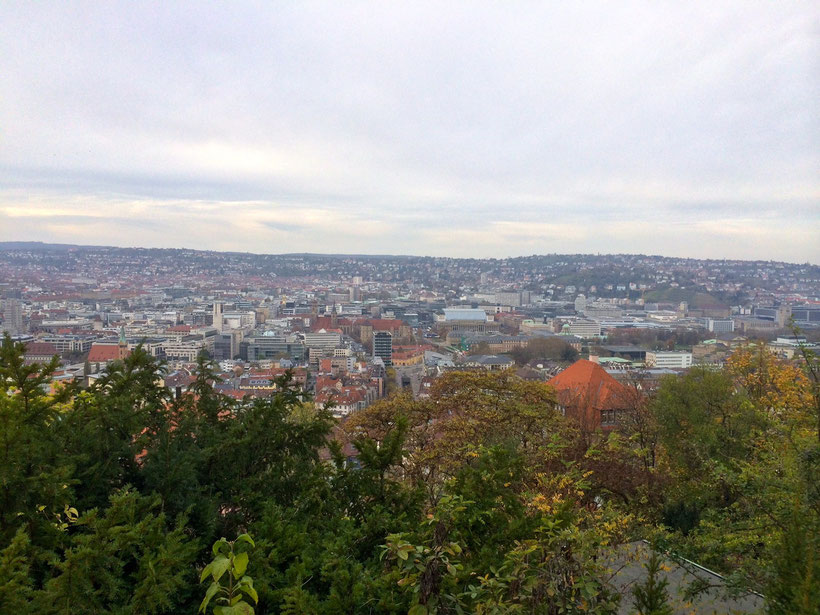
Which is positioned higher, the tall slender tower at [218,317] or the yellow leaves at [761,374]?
the yellow leaves at [761,374]

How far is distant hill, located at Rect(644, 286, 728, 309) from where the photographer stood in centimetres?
8612

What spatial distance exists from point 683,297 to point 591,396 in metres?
88.4

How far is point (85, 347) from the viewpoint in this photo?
152 ft

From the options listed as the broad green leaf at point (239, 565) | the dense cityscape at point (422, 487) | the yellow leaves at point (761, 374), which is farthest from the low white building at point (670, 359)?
the broad green leaf at point (239, 565)

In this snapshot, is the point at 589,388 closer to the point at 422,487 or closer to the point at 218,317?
the point at 422,487

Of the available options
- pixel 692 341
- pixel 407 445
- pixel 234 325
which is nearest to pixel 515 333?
pixel 692 341

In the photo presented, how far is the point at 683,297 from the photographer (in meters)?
93.2

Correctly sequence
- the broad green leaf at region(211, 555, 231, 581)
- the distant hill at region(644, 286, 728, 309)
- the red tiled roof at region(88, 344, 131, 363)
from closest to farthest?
the broad green leaf at region(211, 555, 231, 581) → the red tiled roof at region(88, 344, 131, 363) → the distant hill at region(644, 286, 728, 309)

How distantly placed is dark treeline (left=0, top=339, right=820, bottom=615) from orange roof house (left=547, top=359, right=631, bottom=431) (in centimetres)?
699

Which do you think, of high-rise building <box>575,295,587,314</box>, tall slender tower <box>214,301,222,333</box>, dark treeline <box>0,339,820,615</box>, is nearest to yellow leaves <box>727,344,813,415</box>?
dark treeline <box>0,339,820,615</box>

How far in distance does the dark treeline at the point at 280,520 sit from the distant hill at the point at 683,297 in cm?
8929

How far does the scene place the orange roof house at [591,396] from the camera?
1285 cm

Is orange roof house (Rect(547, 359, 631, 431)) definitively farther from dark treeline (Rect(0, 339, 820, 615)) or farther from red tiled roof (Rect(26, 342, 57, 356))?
red tiled roof (Rect(26, 342, 57, 356))

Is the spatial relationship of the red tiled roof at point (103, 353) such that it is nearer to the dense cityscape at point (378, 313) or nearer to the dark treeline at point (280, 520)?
the dense cityscape at point (378, 313)
